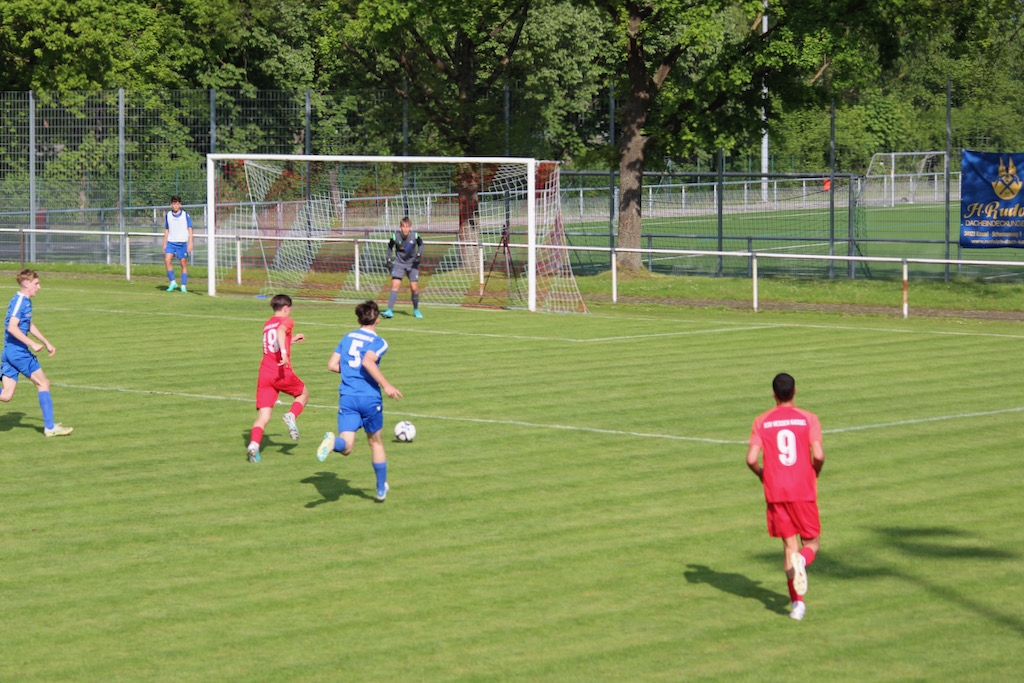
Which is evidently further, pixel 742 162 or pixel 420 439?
pixel 742 162

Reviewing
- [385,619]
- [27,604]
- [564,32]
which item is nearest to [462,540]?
[385,619]

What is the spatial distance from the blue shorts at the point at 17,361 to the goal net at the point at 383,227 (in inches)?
547

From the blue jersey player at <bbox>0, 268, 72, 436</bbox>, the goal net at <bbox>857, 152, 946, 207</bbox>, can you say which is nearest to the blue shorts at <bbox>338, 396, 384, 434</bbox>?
the blue jersey player at <bbox>0, 268, 72, 436</bbox>

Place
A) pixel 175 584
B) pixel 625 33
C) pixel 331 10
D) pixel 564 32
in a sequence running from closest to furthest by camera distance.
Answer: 1. pixel 175 584
2. pixel 625 33
3. pixel 331 10
4. pixel 564 32

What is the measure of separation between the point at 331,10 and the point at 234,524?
25.9m

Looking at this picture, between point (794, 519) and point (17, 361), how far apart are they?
955 cm

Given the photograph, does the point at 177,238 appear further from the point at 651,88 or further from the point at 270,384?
the point at 270,384

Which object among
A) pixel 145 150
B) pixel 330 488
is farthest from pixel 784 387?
pixel 145 150

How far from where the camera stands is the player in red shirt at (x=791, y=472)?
9172 mm

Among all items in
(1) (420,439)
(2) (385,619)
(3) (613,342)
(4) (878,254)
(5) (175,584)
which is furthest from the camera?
(4) (878,254)

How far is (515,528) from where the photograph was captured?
11.7 meters

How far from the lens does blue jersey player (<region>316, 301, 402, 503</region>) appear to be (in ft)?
39.3

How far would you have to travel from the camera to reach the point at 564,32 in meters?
52.4

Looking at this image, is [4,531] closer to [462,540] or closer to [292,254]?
[462,540]
